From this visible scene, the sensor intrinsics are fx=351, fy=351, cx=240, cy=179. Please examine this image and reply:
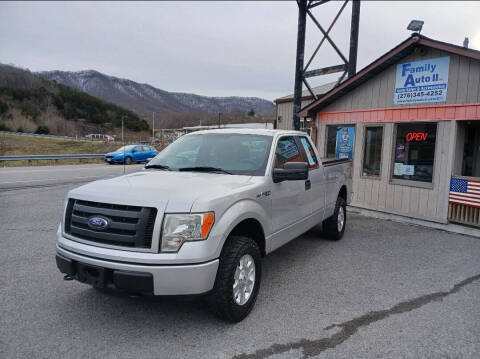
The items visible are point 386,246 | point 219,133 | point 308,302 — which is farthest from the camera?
point 386,246

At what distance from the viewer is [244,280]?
351cm

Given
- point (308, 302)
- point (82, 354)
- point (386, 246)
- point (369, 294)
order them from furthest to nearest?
point (386, 246)
point (369, 294)
point (308, 302)
point (82, 354)

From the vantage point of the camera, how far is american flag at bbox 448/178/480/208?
704 centimetres

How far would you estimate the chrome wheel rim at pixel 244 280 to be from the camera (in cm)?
339

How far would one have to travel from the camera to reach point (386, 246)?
20.7ft

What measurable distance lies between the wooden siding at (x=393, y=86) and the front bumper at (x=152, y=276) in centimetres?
677

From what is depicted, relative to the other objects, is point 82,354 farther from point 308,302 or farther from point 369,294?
point 369,294

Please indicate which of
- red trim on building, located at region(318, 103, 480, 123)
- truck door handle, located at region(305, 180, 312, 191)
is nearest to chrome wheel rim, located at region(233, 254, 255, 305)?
truck door handle, located at region(305, 180, 312, 191)

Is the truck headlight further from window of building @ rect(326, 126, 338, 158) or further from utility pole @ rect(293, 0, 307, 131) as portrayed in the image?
utility pole @ rect(293, 0, 307, 131)

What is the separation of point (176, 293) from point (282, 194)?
73.3 inches

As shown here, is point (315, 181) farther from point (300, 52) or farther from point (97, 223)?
point (300, 52)

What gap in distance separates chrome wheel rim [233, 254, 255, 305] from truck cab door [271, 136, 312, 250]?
0.64 metres

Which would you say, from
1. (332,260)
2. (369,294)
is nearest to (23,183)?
(332,260)

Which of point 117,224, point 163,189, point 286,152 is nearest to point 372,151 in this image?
point 286,152
